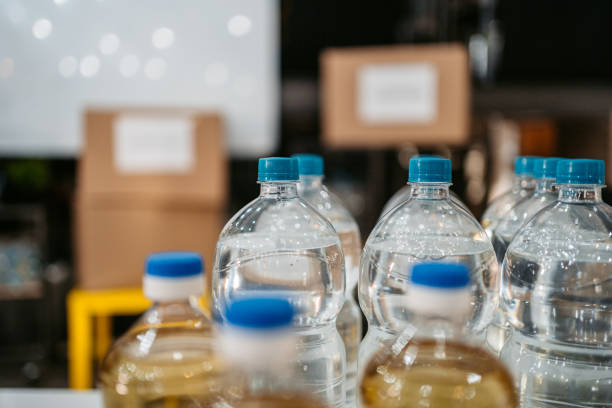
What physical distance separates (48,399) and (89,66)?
1452mm

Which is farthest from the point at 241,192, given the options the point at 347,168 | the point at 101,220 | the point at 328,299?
the point at 328,299

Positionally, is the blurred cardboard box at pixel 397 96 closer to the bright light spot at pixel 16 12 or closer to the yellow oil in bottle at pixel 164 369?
the bright light spot at pixel 16 12

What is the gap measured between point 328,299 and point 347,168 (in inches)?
94.8

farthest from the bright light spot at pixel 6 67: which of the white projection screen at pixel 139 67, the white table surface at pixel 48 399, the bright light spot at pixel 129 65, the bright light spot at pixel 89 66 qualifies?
the white table surface at pixel 48 399

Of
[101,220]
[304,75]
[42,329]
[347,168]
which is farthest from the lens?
[347,168]

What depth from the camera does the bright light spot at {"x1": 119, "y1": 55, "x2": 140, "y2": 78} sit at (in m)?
1.95

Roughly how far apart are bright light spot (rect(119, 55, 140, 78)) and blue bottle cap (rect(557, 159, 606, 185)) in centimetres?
169

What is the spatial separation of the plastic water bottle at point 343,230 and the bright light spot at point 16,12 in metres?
1.52

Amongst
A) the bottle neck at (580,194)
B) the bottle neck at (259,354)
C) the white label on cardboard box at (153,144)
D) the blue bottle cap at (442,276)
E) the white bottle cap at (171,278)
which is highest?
the white label on cardboard box at (153,144)

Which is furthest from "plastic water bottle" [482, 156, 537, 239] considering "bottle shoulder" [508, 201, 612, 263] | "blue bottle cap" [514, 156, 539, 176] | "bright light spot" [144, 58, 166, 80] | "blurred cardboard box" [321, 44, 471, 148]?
"bright light spot" [144, 58, 166, 80]

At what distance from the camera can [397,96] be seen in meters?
2.00

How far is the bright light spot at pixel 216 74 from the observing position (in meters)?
1.98

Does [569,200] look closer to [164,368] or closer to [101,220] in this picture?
[164,368]

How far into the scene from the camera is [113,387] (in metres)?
0.56
